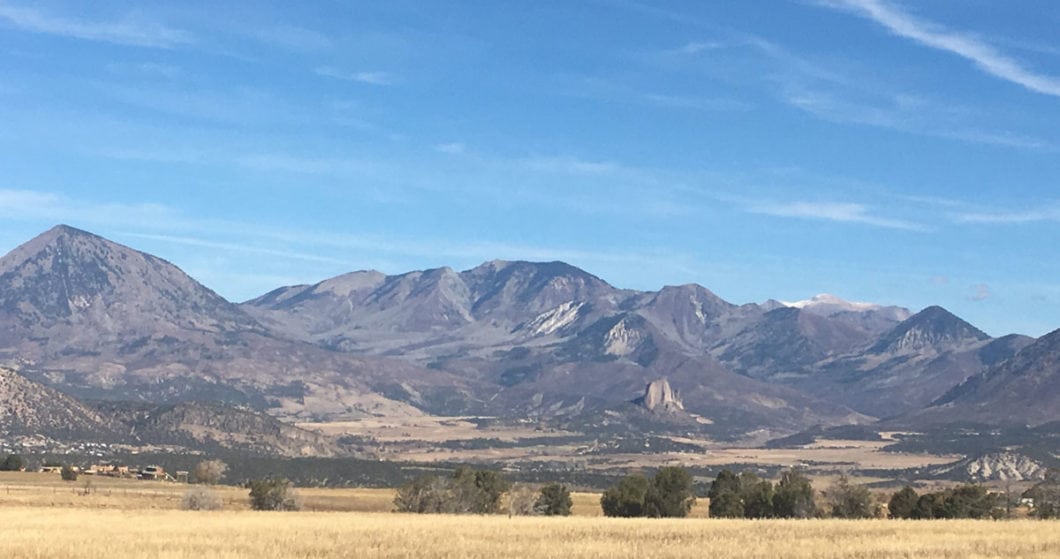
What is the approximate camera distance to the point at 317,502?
17450cm

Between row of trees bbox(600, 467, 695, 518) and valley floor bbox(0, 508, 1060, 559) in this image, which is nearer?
valley floor bbox(0, 508, 1060, 559)

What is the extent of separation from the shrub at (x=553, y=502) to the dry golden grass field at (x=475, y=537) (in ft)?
120

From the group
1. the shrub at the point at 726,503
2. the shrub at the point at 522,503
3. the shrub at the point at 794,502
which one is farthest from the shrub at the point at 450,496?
the shrub at the point at 794,502

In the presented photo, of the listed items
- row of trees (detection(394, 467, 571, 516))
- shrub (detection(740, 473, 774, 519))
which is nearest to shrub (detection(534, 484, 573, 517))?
row of trees (detection(394, 467, 571, 516))

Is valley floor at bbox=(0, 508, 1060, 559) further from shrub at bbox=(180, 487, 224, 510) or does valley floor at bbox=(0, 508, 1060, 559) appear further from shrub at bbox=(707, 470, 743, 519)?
shrub at bbox=(707, 470, 743, 519)

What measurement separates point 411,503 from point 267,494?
15.9 metres

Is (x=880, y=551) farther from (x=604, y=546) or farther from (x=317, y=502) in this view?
(x=317, y=502)

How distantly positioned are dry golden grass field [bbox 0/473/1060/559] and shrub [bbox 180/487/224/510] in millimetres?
18575

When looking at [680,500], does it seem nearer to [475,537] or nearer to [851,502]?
[851,502]

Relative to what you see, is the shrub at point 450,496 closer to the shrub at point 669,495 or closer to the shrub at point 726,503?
the shrub at point 669,495

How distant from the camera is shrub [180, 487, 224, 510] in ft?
474

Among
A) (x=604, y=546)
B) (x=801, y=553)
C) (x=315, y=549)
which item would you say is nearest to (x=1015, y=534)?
(x=801, y=553)

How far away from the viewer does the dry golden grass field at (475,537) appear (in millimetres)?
77688

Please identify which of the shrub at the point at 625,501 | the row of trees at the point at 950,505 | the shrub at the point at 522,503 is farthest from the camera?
the shrub at the point at 625,501
